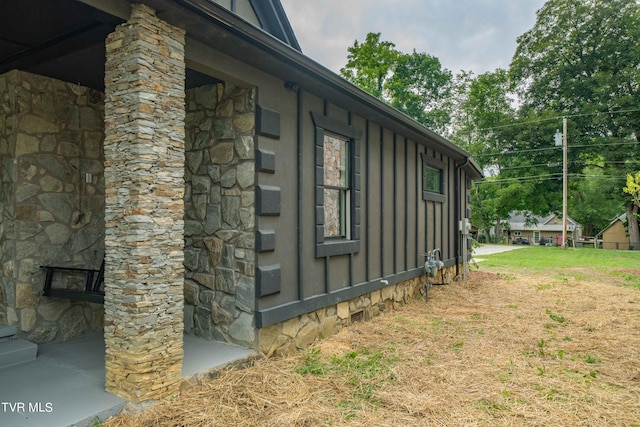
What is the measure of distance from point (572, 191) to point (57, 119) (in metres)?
33.0

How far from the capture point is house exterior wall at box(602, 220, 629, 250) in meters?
30.8

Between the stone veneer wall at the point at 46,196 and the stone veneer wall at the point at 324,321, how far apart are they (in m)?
1.86

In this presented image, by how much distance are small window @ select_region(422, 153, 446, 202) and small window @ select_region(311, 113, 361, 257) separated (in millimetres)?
2595

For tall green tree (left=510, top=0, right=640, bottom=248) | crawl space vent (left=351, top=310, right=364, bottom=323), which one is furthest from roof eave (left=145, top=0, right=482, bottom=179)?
tall green tree (left=510, top=0, right=640, bottom=248)

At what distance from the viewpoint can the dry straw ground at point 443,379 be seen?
9.12 feet

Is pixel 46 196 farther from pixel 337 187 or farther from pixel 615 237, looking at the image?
pixel 615 237

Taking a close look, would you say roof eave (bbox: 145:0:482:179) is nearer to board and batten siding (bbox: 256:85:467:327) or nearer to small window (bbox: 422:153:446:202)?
board and batten siding (bbox: 256:85:467:327)

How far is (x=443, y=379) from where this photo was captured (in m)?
3.53

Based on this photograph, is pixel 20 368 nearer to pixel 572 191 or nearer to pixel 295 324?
pixel 295 324

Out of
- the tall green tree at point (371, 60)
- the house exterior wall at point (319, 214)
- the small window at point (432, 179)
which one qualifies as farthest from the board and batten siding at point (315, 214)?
the tall green tree at point (371, 60)

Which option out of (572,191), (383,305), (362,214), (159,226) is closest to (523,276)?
(383,305)

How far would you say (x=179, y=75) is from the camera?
2.86 meters

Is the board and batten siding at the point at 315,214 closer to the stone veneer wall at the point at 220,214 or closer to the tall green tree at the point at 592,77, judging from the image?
Result: the stone veneer wall at the point at 220,214

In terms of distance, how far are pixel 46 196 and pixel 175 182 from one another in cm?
190
